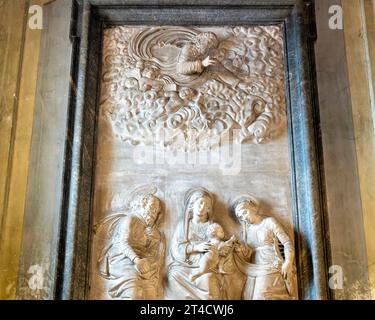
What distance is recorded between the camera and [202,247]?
549cm

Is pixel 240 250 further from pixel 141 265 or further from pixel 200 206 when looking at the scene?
pixel 141 265

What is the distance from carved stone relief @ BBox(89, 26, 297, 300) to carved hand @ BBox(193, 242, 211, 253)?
2 centimetres

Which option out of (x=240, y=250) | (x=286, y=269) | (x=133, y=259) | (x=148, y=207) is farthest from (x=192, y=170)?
(x=286, y=269)

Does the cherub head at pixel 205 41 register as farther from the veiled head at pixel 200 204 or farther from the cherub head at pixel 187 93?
the veiled head at pixel 200 204

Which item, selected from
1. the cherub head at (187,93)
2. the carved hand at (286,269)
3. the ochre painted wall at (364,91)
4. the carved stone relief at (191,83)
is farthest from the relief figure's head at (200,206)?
the ochre painted wall at (364,91)

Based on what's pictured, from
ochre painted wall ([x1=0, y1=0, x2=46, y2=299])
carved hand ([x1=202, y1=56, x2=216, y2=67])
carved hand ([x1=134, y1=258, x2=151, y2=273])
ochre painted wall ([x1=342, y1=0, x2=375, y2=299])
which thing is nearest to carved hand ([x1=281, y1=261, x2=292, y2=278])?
ochre painted wall ([x1=342, y1=0, x2=375, y2=299])

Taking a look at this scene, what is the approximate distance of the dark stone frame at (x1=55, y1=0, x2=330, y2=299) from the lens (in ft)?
18.2

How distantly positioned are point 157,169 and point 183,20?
169 cm

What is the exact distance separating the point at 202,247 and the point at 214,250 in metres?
0.11

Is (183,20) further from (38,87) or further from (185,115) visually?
(38,87)

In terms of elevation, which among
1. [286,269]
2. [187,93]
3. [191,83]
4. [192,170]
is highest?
[191,83]

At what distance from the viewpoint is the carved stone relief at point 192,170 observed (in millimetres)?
5480

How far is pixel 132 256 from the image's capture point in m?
5.44
